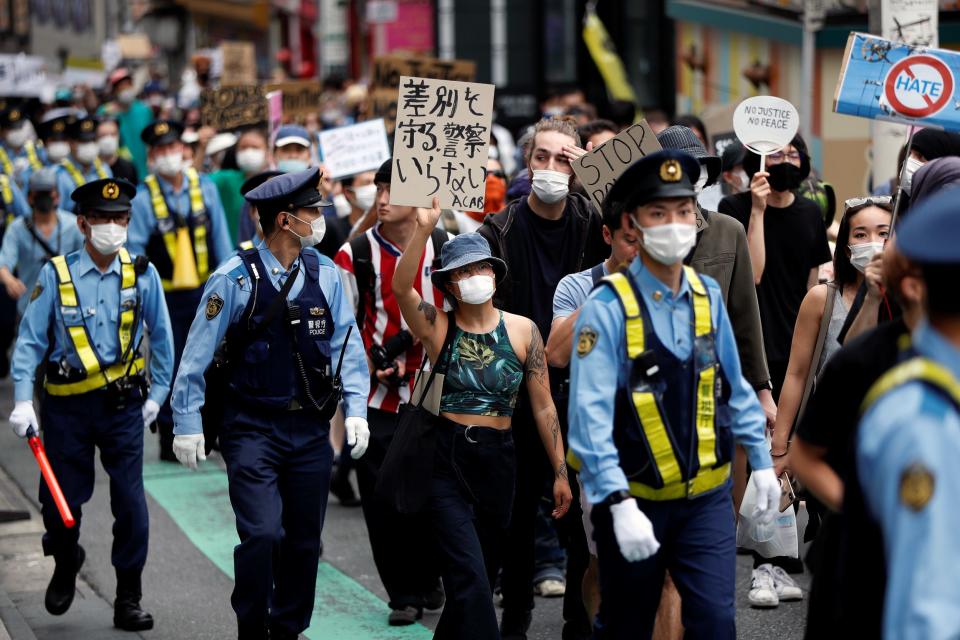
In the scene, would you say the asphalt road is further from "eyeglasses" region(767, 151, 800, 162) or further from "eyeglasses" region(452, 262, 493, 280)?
"eyeglasses" region(767, 151, 800, 162)

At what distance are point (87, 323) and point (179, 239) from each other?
3.38 metres

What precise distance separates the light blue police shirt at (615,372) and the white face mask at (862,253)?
1503mm

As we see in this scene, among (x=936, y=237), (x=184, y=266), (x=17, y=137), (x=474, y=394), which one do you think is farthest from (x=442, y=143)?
(x=17, y=137)

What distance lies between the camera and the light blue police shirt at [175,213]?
10.9 m

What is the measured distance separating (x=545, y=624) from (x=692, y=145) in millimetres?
2242

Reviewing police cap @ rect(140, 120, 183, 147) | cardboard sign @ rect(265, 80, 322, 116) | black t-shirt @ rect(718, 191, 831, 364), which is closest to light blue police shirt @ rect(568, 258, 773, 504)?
black t-shirt @ rect(718, 191, 831, 364)

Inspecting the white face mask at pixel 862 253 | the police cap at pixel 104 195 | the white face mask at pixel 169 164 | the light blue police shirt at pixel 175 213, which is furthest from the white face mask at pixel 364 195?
the white face mask at pixel 862 253

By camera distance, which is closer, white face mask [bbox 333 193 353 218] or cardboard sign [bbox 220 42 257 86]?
white face mask [bbox 333 193 353 218]

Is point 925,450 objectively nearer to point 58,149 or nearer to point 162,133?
point 162,133

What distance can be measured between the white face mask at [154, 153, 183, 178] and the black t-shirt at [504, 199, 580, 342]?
4.61 m

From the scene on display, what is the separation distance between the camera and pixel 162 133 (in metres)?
11.6

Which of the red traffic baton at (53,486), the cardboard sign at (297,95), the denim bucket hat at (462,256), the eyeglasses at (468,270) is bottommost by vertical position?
the red traffic baton at (53,486)

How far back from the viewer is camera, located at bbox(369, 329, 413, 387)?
7.53 meters

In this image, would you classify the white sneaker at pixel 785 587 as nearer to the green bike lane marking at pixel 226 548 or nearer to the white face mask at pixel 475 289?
the green bike lane marking at pixel 226 548
